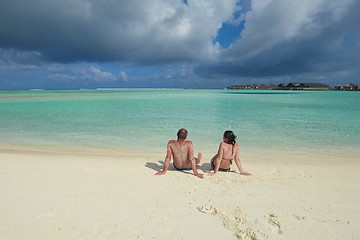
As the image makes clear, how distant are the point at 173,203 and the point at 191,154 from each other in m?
1.84

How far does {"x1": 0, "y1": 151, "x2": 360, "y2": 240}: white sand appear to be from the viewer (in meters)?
3.65

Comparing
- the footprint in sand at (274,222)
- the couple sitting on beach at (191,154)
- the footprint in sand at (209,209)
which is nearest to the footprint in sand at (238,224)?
the footprint in sand at (209,209)

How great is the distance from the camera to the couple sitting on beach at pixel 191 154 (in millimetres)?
6152

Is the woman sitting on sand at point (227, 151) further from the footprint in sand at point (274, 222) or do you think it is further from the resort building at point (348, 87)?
the resort building at point (348, 87)

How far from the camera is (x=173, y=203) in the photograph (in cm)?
450

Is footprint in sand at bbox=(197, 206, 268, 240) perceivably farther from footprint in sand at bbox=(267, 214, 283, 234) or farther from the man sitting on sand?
the man sitting on sand

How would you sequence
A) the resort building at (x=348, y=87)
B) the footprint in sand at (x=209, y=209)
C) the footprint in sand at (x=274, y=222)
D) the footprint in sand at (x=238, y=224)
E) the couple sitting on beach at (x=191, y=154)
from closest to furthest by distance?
1. the footprint in sand at (x=238, y=224)
2. the footprint in sand at (x=274, y=222)
3. the footprint in sand at (x=209, y=209)
4. the couple sitting on beach at (x=191, y=154)
5. the resort building at (x=348, y=87)

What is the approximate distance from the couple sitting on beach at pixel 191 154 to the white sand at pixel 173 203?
27 cm

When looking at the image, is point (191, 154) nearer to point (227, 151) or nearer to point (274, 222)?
point (227, 151)

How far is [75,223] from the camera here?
12.4ft

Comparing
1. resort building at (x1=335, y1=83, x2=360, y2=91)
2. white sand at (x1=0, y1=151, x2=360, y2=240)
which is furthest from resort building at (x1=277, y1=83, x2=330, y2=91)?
white sand at (x1=0, y1=151, x2=360, y2=240)

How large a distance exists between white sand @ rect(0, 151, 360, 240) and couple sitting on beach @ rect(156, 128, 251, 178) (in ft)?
0.89

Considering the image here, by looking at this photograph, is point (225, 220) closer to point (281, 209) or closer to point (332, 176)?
point (281, 209)

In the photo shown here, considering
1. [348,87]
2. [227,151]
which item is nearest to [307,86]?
[348,87]
